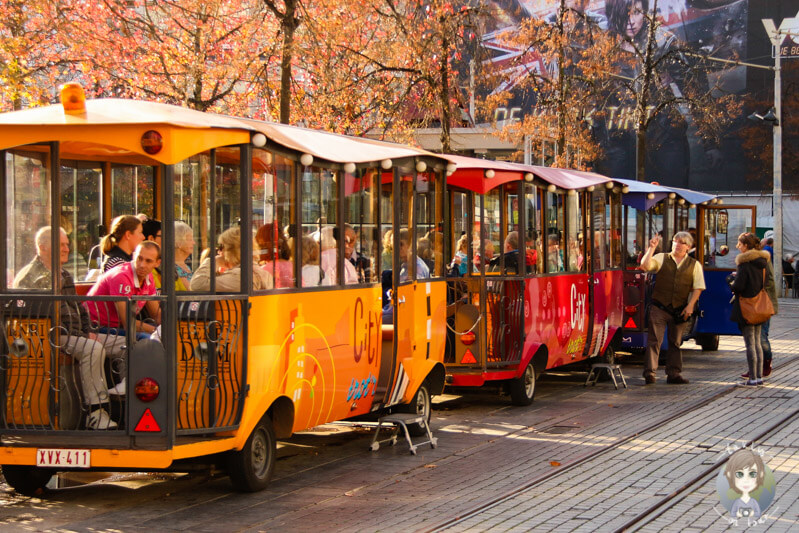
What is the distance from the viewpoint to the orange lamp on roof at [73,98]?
818 cm

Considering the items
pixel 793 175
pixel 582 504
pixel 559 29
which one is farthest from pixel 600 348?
pixel 793 175

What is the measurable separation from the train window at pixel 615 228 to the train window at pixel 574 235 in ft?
4.95

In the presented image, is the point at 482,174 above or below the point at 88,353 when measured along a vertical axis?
above

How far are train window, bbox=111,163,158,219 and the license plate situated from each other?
2526 millimetres

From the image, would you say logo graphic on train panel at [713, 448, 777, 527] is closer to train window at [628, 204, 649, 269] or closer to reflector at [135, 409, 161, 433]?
reflector at [135, 409, 161, 433]

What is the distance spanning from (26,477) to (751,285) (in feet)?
31.8

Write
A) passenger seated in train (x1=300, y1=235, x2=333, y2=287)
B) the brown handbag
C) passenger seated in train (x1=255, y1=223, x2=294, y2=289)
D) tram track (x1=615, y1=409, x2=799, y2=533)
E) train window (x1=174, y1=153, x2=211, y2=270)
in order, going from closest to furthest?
tram track (x1=615, y1=409, x2=799, y2=533) → train window (x1=174, y1=153, x2=211, y2=270) → passenger seated in train (x1=255, y1=223, x2=294, y2=289) → passenger seated in train (x1=300, y1=235, x2=333, y2=287) → the brown handbag

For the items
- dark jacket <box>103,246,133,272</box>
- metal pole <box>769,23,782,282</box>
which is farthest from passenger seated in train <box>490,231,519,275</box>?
metal pole <box>769,23,782,282</box>

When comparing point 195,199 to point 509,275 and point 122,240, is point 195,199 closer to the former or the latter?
point 122,240

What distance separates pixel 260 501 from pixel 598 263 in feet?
30.4

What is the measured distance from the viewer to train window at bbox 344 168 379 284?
415 inches

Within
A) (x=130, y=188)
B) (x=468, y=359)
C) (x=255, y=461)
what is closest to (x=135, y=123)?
(x=130, y=188)

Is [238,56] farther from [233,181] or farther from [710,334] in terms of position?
[233,181]

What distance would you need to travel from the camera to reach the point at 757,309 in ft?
51.1
